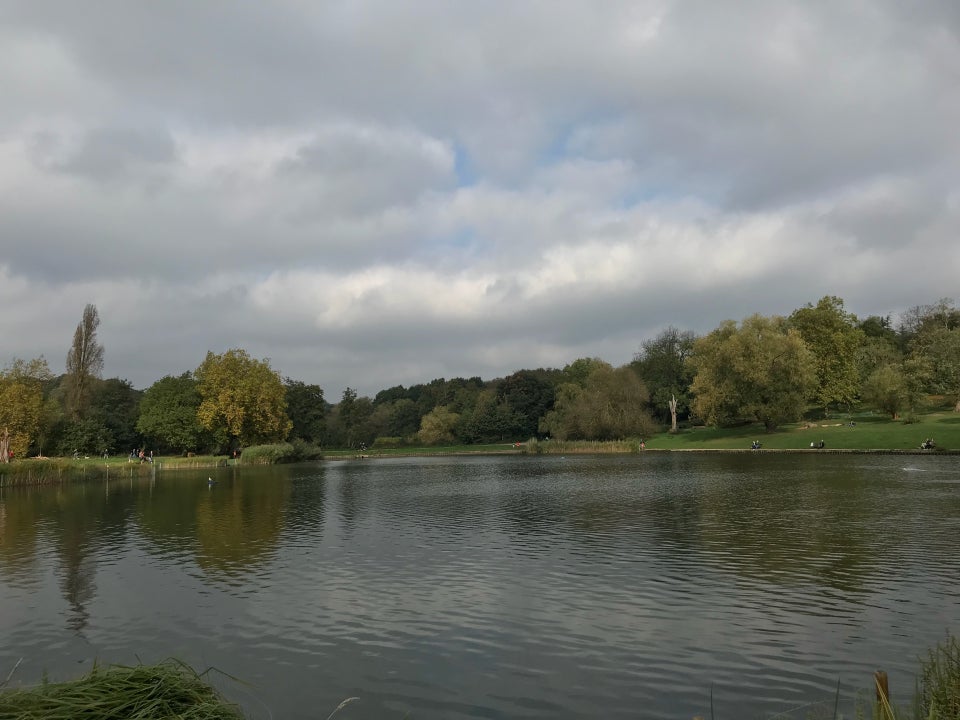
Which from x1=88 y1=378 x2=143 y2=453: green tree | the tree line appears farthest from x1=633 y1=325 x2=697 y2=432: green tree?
x1=88 y1=378 x2=143 y2=453: green tree

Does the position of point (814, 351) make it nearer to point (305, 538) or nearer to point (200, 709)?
point (305, 538)

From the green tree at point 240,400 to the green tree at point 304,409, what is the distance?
1915 cm

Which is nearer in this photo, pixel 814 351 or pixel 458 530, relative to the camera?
pixel 458 530

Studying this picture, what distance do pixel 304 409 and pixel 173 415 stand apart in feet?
100

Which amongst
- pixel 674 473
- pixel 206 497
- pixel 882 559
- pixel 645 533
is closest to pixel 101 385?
A: pixel 206 497

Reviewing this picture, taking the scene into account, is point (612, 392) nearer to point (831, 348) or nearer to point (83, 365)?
point (831, 348)

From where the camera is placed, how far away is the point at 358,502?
3728 cm

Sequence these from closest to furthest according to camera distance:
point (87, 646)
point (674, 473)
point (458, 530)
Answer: point (87, 646) → point (458, 530) → point (674, 473)

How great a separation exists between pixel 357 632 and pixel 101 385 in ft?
352

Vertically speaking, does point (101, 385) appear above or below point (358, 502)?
above

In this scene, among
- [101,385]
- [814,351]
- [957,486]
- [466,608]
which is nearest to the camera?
[466,608]

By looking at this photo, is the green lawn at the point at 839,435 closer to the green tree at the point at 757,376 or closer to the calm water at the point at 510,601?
the green tree at the point at 757,376

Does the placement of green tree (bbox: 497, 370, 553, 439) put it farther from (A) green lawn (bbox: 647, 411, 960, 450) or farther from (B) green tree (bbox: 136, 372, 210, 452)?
(B) green tree (bbox: 136, 372, 210, 452)

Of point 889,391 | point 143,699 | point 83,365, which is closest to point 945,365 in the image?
point 889,391
